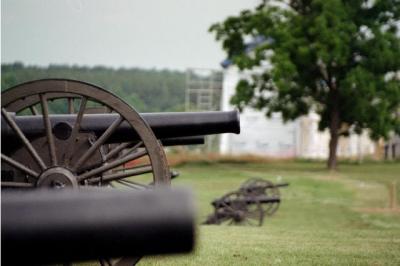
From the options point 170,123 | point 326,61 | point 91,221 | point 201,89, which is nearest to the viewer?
point 91,221

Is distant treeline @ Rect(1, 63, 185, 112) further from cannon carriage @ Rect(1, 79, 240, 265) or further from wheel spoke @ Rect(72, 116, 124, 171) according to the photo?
wheel spoke @ Rect(72, 116, 124, 171)

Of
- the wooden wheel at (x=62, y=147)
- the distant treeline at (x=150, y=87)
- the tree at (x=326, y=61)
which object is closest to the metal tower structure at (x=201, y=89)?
the distant treeline at (x=150, y=87)

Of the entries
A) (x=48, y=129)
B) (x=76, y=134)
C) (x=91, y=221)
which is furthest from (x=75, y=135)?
(x=91, y=221)

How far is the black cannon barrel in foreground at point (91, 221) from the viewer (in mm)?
1322

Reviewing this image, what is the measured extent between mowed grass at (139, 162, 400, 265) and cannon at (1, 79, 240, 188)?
818 mm

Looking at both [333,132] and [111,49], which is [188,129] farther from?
[333,132]

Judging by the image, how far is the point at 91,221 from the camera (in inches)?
52.3

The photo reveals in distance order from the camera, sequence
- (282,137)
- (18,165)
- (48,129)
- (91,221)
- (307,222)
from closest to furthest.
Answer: (91,221), (18,165), (48,129), (307,222), (282,137)

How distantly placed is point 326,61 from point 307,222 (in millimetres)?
17225

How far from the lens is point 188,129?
567 cm

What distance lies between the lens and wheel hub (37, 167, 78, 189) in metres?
4.82

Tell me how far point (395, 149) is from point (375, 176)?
21657mm

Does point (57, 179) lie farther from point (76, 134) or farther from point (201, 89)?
point (201, 89)

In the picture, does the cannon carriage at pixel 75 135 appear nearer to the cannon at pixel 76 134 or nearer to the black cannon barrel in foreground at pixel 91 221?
the cannon at pixel 76 134
